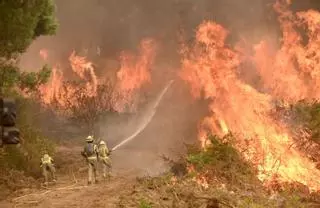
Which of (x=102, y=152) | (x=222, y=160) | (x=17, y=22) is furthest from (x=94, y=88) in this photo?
(x=222, y=160)

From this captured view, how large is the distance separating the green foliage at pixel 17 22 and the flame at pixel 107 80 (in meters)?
15.8

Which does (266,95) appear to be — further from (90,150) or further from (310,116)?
(90,150)

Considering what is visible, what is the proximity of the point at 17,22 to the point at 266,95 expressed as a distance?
12039mm

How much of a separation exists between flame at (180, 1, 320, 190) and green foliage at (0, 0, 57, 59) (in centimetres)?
957

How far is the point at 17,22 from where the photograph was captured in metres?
16.5

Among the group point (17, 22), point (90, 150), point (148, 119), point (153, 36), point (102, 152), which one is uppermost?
point (153, 36)

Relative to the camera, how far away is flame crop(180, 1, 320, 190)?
1445 cm

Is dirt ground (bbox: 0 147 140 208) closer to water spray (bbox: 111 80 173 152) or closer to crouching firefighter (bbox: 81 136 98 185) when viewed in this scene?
crouching firefighter (bbox: 81 136 98 185)

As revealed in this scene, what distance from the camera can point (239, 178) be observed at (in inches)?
538

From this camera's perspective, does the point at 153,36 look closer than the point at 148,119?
No

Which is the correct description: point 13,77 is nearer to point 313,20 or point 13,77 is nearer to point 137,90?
point 313,20

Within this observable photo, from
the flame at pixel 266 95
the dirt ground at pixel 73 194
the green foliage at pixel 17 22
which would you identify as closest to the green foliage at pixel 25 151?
the dirt ground at pixel 73 194

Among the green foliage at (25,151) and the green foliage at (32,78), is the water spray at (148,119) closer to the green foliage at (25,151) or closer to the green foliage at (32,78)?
the green foliage at (25,151)

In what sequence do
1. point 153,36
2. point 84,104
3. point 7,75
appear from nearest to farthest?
1. point 7,75
2. point 84,104
3. point 153,36
